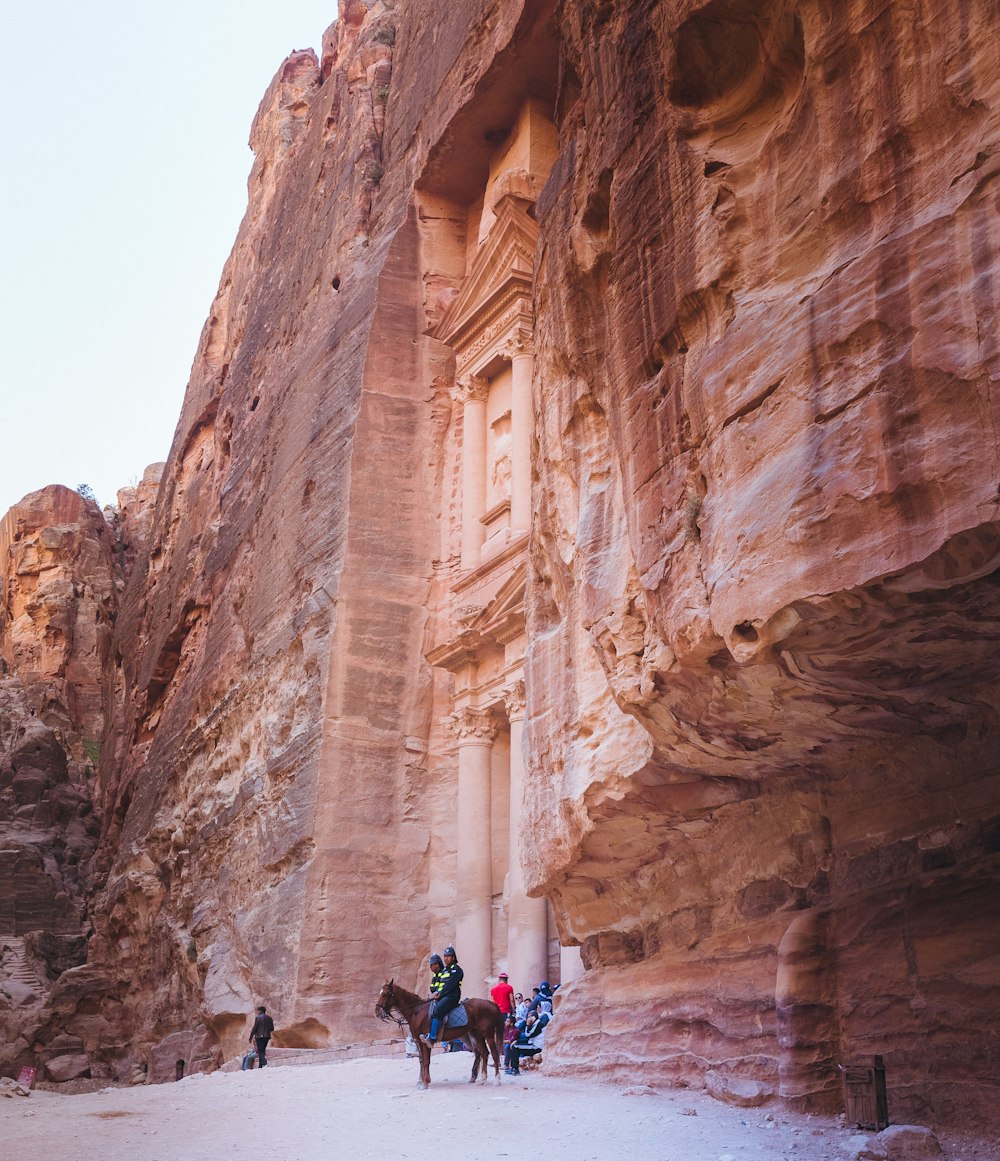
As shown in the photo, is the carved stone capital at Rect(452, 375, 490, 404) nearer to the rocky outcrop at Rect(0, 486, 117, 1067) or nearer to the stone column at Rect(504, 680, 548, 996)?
the stone column at Rect(504, 680, 548, 996)

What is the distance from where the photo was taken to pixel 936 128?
5648 mm

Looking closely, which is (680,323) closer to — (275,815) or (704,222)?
(704,222)

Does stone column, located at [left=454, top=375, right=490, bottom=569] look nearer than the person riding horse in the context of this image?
No

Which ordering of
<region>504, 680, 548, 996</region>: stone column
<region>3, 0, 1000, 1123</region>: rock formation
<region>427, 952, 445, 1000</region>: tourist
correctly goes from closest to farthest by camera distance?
<region>3, 0, 1000, 1123</region>: rock formation
<region>427, 952, 445, 1000</region>: tourist
<region>504, 680, 548, 996</region>: stone column

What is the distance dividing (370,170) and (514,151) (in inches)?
201

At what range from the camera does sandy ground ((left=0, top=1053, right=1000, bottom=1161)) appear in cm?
690

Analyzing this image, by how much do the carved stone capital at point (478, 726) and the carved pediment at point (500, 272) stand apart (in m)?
6.67

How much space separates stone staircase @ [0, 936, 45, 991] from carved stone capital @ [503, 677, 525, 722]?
17669mm

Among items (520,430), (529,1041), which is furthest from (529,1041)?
(520,430)

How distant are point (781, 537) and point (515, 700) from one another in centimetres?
1263

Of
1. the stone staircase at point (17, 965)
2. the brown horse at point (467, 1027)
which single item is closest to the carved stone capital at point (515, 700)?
the brown horse at point (467, 1027)

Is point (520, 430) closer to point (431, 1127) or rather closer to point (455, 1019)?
point (455, 1019)

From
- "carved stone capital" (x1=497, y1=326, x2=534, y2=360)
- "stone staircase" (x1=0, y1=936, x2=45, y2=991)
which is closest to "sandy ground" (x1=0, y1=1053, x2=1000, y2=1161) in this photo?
"carved stone capital" (x1=497, y1=326, x2=534, y2=360)

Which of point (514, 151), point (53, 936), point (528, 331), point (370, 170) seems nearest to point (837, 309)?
point (528, 331)
